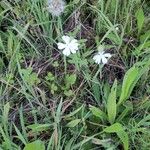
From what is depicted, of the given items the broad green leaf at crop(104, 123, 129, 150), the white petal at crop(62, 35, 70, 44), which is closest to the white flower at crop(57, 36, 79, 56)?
the white petal at crop(62, 35, 70, 44)

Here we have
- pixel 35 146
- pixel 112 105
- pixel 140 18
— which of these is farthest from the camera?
pixel 140 18

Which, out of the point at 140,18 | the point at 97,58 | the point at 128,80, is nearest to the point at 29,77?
the point at 97,58

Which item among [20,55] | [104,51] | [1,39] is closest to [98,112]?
[104,51]

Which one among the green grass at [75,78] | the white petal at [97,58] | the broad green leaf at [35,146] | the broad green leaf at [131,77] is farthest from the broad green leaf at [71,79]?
the broad green leaf at [35,146]

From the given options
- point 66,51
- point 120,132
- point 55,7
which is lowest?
point 120,132

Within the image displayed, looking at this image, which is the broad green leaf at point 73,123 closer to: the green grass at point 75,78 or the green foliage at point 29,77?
the green grass at point 75,78

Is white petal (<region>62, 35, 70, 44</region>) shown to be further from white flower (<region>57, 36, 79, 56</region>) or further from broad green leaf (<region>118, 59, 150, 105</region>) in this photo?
broad green leaf (<region>118, 59, 150, 105</region>)

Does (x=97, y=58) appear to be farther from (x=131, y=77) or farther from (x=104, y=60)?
(x=131, y=77)

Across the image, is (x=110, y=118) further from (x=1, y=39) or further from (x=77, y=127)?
(x=1, y=39)
